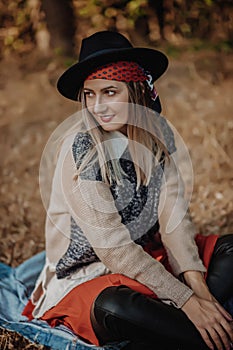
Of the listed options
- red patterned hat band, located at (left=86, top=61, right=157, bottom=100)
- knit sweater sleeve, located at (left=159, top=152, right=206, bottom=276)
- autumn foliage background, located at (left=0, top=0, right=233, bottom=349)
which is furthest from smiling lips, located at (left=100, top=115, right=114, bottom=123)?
autumn foliage background, located at (left=0, top=0, right=233, bottom=349)

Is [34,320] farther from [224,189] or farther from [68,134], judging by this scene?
[224,189]

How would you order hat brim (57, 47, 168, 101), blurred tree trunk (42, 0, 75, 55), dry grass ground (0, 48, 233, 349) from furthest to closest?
blurred tree trunk (42, 0, 75, 55), dry grass ground (0, 48, 233, 349), hat brim (57, 47, 168, 101)

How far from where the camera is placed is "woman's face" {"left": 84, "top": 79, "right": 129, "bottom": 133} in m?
1.54

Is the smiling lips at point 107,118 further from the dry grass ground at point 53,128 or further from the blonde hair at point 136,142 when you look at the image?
the dry grass ground at point 53,128

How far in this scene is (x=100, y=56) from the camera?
1.49 meters

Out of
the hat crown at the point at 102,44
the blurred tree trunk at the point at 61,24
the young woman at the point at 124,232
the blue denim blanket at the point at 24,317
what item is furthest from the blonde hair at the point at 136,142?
the blurred tree trunk at the point at 61,24

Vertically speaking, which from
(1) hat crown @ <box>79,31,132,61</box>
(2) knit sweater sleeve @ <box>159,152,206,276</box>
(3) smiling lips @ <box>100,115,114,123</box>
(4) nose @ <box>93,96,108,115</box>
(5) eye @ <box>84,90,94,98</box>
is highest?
(1) hat crown @ <box>79,31,132,61</box>

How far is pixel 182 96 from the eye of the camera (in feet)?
11.1

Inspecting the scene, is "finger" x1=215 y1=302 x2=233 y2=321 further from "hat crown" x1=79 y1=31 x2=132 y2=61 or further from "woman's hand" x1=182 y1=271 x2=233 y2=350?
"hat crown" x1=79 y1=31 x2=132 y2=61

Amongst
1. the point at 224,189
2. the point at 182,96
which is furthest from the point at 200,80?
the point at 224,189

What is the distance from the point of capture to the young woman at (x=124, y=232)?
143cm

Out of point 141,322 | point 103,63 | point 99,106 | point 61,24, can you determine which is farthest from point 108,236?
point 61,24

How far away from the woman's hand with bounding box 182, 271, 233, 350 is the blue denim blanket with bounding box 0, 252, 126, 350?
246mm

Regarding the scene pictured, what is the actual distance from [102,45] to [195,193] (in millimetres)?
1281
